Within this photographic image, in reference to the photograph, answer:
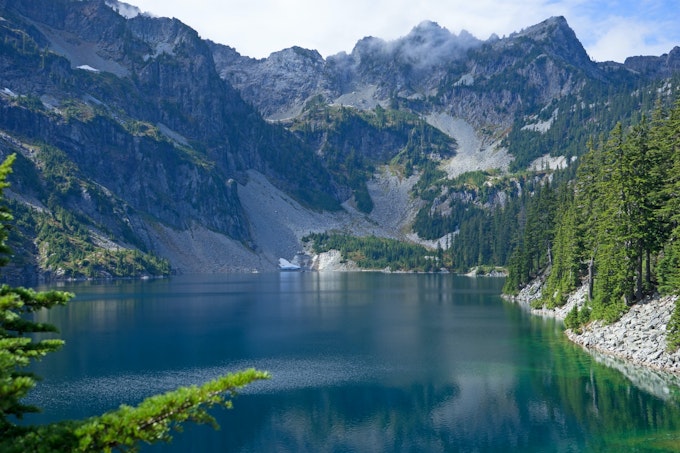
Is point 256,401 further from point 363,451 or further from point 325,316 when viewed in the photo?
point 325,316

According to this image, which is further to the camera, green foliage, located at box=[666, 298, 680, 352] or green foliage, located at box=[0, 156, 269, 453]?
green foliage, located at box=[666, 298, 680, 352]

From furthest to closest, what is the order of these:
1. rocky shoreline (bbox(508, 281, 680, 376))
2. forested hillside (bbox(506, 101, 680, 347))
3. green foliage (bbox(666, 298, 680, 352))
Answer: forested hillside (bbox(506, 101, 680, 347)) < rocky shoreline (bbox(508, 281, 680, 376)) < green foliage (bbox(666, 298, 680, 352))

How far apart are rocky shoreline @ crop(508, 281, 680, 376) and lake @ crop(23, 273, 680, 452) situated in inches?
100

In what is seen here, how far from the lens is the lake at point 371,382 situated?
39344mm

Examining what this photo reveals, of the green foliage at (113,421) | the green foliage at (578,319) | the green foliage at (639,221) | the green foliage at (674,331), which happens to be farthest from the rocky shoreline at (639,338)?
the green foliage at (113,421)

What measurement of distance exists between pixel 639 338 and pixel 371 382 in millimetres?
27219

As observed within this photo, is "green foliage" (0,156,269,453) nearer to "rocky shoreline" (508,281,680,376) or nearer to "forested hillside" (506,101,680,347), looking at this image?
"rocky shoreline" (508,281,680,376)

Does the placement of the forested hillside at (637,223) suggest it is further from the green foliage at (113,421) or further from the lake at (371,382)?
the green foliage at (113,421)

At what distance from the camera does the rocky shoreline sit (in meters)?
52.2

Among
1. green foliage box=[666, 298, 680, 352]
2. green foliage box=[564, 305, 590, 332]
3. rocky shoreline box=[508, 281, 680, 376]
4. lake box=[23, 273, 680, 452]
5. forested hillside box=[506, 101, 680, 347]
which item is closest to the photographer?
lake box=[23, 273, 680, 452]

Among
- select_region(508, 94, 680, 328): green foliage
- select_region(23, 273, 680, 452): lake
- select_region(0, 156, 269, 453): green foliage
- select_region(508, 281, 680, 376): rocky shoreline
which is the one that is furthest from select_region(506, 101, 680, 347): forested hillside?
select_region(0, 156, 269, 453): green foliage

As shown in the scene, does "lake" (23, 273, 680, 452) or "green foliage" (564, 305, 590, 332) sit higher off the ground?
"green foliage" (564, 305, 590, 332)

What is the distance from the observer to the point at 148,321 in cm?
9344

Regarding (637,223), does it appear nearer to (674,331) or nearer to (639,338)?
(639,338)
